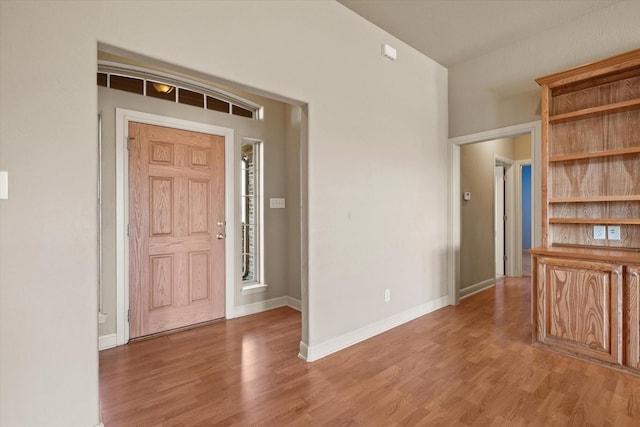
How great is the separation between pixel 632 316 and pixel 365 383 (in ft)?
6.64

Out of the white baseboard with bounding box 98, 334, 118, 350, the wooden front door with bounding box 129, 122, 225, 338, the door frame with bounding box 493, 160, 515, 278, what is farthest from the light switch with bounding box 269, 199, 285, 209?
the door frame with bounding box 493, 160, 515, 278

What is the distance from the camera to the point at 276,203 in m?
4.03

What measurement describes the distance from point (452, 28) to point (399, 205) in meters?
1.84

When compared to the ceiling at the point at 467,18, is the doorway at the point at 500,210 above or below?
below

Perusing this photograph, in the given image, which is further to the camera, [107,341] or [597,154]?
[107,341]

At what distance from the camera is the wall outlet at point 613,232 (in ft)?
9.30

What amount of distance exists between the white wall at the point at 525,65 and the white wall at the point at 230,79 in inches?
15.7

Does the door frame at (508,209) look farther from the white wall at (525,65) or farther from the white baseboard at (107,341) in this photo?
the white baseboard at (107,341)

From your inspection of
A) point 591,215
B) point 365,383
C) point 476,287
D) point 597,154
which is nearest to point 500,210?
point 476,287

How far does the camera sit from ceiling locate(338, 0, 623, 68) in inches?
111

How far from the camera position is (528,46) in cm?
336

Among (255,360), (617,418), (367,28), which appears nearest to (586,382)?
(617,418)

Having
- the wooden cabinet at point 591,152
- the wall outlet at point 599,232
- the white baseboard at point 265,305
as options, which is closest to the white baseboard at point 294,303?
the white baseboard at point 265,305

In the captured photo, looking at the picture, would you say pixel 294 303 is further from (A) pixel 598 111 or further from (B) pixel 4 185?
(A) pixel 598 111
